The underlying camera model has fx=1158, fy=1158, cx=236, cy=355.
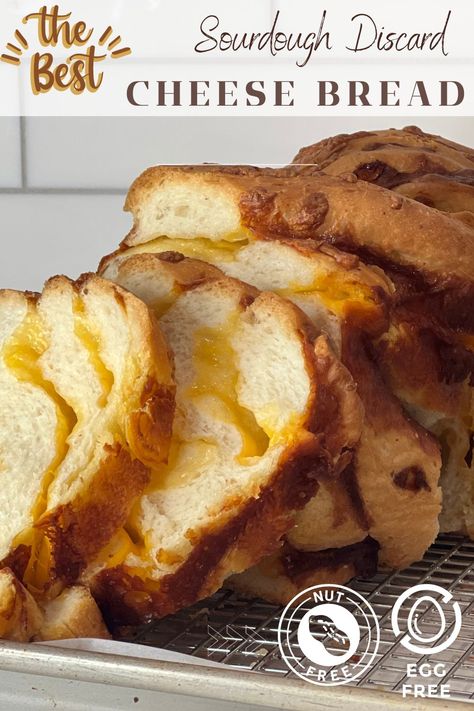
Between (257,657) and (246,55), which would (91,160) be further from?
(257,657)

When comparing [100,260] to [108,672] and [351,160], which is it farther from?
[108,672]

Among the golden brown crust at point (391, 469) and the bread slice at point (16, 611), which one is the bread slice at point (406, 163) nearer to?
the golden brown crust at point (391, 469)

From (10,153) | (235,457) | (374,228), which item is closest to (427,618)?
(235,457)

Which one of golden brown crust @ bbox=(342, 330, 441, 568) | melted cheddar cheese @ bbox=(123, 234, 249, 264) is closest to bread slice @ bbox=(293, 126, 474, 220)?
melted cheddar cheese @ bbox=(123, 234, 249, 264)

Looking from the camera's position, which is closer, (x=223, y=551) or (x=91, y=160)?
(x=223, y=551)

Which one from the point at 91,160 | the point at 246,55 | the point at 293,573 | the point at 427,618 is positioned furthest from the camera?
the point at 91,160

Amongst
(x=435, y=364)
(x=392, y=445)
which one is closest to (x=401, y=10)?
(x=435, y=364)

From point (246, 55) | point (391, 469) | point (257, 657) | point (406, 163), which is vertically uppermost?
point (246, 55)

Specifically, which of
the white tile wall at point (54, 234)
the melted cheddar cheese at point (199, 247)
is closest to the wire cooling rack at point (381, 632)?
the melted cheddar cheese at point (199, 247)
